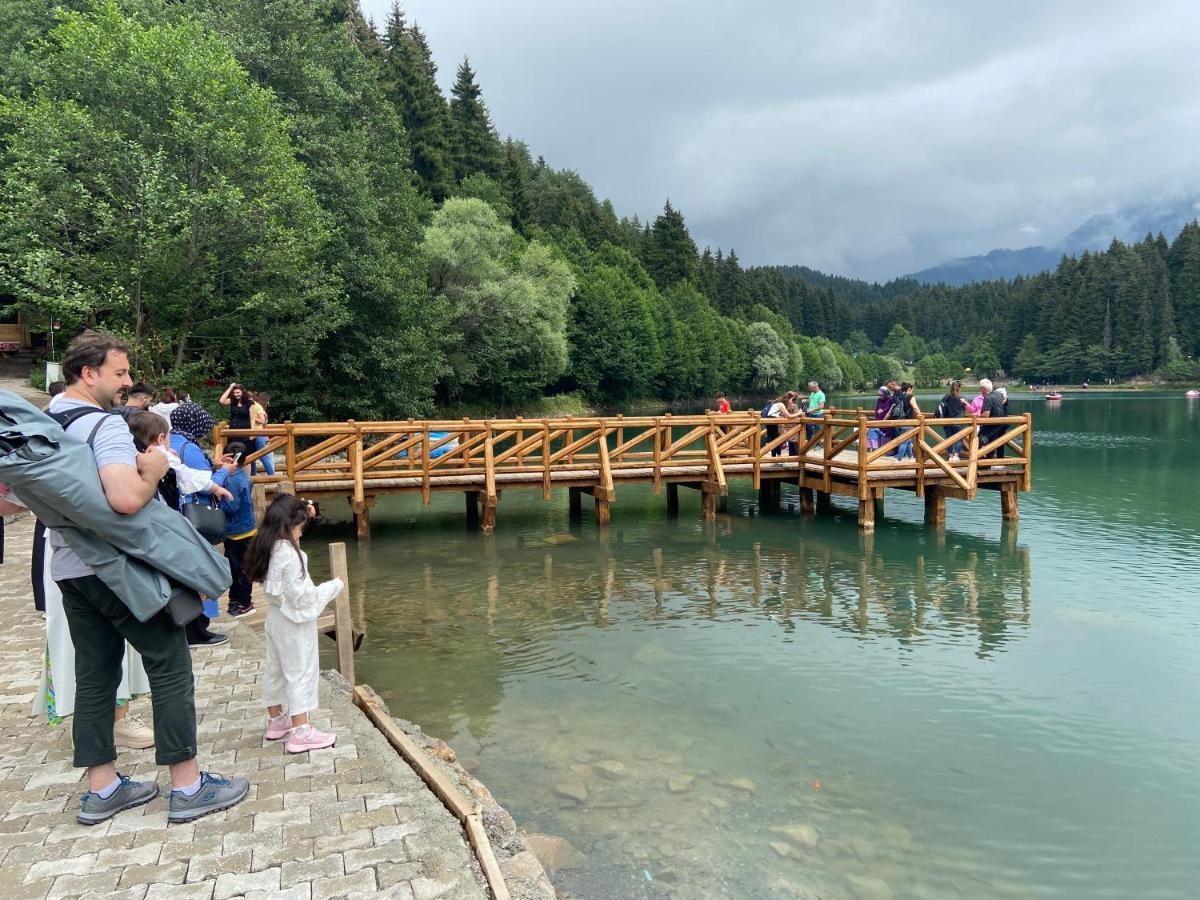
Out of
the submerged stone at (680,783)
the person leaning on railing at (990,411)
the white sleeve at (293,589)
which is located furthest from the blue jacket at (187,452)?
the person leaning on railing at (990,411)

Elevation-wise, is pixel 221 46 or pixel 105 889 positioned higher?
pixel 221 46

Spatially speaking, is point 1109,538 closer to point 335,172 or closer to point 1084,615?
point 1084,615

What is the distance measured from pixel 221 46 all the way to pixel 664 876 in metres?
25.9

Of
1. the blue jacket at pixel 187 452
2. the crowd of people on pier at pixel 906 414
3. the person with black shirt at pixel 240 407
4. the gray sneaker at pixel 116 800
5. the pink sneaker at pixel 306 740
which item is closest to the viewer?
the gray sneaker at pixel 116 800

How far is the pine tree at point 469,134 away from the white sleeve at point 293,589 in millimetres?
55514

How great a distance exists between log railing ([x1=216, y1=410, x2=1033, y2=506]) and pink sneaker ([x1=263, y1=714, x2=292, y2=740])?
1001 centimetres

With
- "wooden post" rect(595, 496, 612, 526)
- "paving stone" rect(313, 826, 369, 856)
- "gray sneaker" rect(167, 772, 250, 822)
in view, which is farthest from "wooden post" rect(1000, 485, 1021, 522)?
"gray sneaker" rect(167, 772, 250, 822)

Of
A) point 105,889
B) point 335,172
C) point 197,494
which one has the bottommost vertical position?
point 105,889

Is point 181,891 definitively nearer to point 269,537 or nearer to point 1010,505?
point 269,537

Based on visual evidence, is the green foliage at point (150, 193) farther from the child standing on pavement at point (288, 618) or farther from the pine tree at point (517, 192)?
the pine tree at point (517, 192)

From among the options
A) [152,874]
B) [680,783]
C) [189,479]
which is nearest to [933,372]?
[680,783]

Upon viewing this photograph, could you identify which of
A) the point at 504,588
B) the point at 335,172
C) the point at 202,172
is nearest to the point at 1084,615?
the point at 504,588

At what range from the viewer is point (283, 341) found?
24.5 metres

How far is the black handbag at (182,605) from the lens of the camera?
377 centimetres
